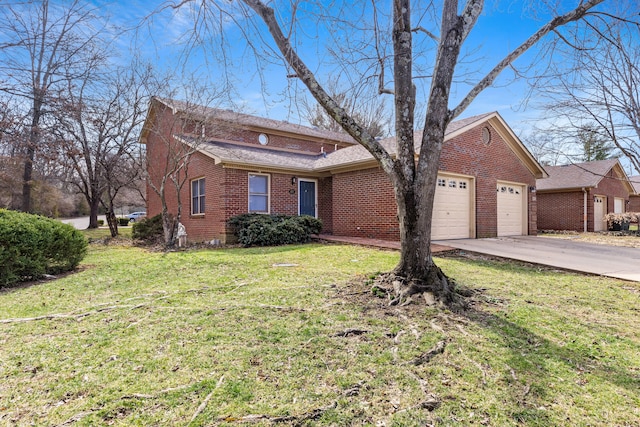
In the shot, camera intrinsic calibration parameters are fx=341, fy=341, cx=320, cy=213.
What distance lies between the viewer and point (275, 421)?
2.19 m

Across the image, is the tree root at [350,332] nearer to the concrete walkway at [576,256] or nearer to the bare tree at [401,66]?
the bare tree at [401,66]

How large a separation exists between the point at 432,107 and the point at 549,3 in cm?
282

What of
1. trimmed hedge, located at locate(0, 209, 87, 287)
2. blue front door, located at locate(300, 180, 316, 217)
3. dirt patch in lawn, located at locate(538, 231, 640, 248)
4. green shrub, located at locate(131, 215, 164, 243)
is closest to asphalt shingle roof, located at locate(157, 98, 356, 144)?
blue front door, located at locate(300, 180, 316, 217)

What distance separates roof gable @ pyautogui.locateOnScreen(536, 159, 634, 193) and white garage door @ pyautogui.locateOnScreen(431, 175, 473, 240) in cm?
1082

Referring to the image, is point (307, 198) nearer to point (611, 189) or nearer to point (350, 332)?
point (350, 332)

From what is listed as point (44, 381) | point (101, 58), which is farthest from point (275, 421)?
point (101, 58)

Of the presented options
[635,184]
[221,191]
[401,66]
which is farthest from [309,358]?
[635,184]

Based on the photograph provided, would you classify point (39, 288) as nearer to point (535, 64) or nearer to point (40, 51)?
point (40, 51)

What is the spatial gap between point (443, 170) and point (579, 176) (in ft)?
45.7

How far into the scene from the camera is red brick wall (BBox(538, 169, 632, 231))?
19344 mm

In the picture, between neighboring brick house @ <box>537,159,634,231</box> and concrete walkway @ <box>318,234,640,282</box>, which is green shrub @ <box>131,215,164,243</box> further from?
neighboring brick house @ <box>537,159,634,231</box>

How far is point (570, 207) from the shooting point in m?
19.7

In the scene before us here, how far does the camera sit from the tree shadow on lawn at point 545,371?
2.43 metres

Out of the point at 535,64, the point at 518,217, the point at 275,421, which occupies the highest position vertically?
the point at 535,64
